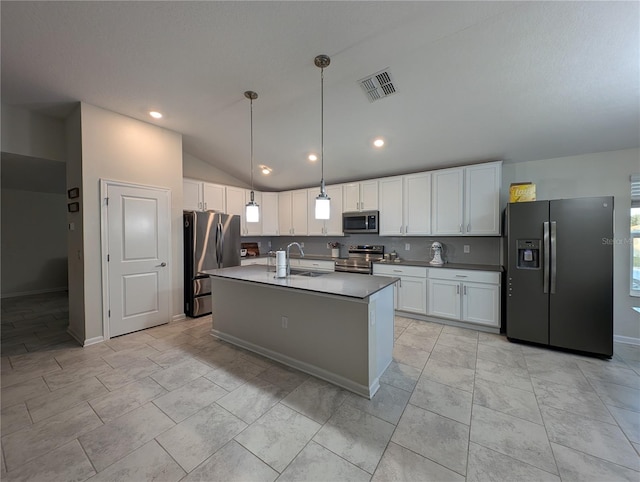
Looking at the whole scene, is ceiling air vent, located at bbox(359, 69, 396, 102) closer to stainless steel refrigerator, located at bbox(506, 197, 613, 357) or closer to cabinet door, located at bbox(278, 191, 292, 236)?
stainless steel refrigerator, located at bbox(506, 197, 613, 357)

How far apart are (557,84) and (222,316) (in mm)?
4403

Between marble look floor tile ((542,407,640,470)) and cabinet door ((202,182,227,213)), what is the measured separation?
5.19 metres

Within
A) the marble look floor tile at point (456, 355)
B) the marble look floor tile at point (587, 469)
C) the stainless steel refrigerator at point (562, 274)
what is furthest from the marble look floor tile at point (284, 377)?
the stainless steel refrigerator at point (562, 274)

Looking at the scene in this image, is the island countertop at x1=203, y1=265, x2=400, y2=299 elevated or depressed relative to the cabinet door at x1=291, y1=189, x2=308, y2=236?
depressed

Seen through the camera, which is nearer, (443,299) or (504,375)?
(504,375)

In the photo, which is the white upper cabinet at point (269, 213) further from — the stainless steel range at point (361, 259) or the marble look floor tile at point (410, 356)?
the marble look floor tile at point (410, 356)

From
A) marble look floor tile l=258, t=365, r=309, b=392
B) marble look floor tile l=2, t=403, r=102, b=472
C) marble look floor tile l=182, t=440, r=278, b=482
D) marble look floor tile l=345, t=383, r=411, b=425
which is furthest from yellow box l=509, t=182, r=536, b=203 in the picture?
marble look floor tile l=2, t=403, r=102, b=472

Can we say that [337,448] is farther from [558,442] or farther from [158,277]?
[158,277]

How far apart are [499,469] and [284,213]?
5191 millimetres

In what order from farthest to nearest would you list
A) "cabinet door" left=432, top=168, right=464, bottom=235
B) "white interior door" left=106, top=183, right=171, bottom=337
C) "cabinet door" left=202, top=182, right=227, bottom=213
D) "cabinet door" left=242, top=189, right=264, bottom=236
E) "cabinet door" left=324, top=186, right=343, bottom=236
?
"cabinet door" left=242, top=189, right=264, bottom=236, "cabinet door" left=324, top=186, right=343, bottom=236, "cabinet door" left=202, top=182, right=227, bottom=213, "cabinet door" left=432, top=168, right=464, bottom=235, "white interior door" left=106, top=183, right=171, bottom=337

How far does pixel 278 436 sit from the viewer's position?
5.64 feet

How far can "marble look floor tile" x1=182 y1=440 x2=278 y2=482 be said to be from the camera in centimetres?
142

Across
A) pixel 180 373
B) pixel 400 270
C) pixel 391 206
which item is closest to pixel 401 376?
pixel 400 270

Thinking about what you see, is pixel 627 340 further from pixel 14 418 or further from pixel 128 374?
pixel 14 418
